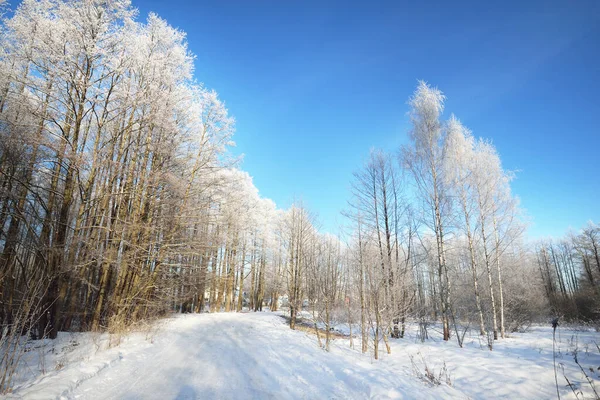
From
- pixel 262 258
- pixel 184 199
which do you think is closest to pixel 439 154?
pixel 184 199

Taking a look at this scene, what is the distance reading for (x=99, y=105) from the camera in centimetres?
846

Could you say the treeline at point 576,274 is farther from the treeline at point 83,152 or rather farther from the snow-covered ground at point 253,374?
the treeline at point 83,152

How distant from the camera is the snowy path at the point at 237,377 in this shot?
4.00m

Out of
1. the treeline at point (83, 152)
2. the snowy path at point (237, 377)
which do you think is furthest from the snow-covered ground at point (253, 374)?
the treeline at point (83, 152)

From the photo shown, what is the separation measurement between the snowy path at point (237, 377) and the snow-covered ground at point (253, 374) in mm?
16

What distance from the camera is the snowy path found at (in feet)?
13.1

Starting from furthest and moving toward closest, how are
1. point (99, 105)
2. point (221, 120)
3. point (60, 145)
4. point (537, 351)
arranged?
1. point (221, 120)
2. point (537, 351)
3. point (99, 105)
4. point (60, 145)

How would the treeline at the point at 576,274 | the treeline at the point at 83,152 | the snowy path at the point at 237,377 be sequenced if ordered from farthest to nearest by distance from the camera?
the treeline at the point at 576,274
the treeline at the point at 83,152
the snowy path at the point at 237,377

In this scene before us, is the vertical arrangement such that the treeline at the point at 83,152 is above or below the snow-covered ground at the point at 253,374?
above

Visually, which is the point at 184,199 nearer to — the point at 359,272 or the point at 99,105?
the point at 99,105

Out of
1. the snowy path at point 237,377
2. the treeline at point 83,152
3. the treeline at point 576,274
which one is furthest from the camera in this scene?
the treeline at point 576,274

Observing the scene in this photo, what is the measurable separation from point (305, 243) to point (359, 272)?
25.1 ft

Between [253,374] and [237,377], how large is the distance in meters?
0.38

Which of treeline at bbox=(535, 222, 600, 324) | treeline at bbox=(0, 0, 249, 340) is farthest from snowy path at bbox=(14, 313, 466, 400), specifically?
treeline at bbox=(535, 222, 600, 324)
